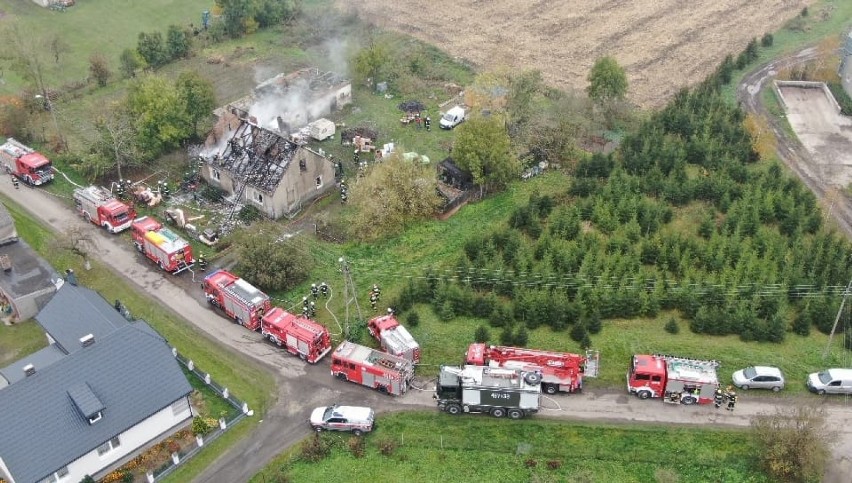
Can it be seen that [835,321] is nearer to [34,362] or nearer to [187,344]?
[187,344]

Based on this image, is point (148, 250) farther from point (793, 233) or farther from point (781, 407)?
point (793, 233)

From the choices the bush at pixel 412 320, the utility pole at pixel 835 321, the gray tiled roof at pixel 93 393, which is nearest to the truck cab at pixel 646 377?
the utility pole at pixel 835 321

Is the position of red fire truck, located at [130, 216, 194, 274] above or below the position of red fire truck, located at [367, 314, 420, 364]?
above

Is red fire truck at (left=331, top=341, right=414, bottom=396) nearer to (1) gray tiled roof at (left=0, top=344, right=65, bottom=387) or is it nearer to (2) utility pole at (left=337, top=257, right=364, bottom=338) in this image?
Answer: (2) utility pole at (left=337, top=257, right=364, bottom=338)

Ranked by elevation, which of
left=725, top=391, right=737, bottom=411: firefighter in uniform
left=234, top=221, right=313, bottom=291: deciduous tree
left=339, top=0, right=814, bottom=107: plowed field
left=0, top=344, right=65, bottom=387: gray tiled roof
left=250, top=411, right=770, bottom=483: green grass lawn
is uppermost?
left=339, top=0, right=814, bottom=107: plowed field

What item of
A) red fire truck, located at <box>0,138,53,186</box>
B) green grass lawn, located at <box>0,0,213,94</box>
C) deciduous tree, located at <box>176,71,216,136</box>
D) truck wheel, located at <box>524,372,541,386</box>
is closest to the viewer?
truck wheel, located at <box>524,372,541,386</box>

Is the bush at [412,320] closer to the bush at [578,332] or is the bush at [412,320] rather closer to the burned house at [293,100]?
the bush at [578,332]

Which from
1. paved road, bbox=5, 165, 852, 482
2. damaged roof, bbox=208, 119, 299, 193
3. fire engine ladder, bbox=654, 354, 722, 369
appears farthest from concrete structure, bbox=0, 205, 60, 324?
fire engine ladder, bbox=654, 354, 722, 369
